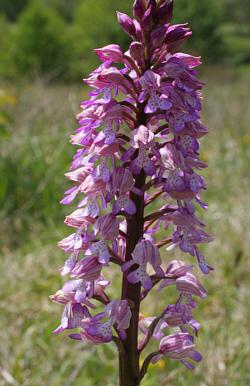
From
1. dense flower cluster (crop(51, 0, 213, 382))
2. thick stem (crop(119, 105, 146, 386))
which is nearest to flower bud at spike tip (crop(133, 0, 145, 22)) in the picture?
dense flower cluster (crop(51, 0, 213, 382))

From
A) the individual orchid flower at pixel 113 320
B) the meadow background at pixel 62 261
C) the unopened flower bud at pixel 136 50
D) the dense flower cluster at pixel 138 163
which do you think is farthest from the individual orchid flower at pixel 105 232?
the meadow background at pixel 62 261

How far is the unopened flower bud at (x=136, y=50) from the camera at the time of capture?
99cm

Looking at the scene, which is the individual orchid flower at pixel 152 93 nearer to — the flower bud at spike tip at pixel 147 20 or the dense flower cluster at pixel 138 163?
the dense flower cluster at pixel 138 163

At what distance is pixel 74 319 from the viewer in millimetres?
1110

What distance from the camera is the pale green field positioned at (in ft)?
6.53

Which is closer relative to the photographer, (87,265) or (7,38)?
(87,265)

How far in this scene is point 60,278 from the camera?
2.72 metres

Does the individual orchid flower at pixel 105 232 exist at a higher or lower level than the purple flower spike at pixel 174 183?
lower

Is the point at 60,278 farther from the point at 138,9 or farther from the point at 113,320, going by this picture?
the point at 138,9

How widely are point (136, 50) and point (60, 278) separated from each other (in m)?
2.06

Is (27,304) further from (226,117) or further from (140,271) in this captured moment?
(226,117)

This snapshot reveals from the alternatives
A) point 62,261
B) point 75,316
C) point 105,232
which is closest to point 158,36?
point 105,232

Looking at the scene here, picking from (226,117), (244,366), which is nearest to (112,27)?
(226,117)

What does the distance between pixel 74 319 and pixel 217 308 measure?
1780 mm
